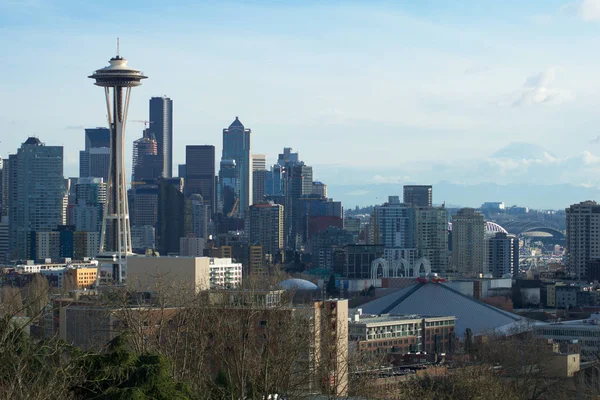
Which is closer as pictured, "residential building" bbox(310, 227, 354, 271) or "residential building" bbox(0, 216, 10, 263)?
"residential building" bbox(310, 227, 354, 271)

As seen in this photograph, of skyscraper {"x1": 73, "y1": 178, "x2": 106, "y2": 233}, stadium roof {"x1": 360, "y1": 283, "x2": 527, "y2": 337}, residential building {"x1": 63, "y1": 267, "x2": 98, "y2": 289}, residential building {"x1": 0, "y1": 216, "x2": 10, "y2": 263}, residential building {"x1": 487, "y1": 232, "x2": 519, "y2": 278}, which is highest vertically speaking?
skyscraper {"x1": 73, "y1": 178, "x2": 106, "y2": 233}

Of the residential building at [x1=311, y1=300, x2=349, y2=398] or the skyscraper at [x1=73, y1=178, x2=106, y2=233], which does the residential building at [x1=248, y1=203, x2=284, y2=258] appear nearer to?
the skyscraper at [x1=73, y1=178, x2=106, y2=233]

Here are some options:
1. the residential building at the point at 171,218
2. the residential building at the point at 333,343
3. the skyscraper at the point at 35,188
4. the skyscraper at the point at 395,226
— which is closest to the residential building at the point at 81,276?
the skyscraper at the point at 395,226

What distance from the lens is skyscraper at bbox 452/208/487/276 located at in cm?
16062

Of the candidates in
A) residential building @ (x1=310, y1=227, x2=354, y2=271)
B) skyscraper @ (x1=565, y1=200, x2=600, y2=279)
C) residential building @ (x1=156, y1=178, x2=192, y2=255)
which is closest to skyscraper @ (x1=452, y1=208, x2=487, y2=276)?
residential building @ (x1=310, y1=227, x2=354, y2=271)

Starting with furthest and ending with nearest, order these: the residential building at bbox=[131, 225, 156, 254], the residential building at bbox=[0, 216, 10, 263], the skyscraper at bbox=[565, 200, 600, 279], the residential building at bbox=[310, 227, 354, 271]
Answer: the residential building at bbox=[131, 225, 156, 254], the residential building at bbox=[0, 216, 10, 263], the residential building at bbox=[310, 227, 354, 271], the skyscraper at bbox=[565, 200, 600, 279]

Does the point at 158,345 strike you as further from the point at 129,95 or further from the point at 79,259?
the point at 79,259

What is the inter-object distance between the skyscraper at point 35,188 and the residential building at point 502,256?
5286 cm

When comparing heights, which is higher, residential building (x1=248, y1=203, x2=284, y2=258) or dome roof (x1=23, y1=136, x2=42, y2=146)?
dome roof (x1=23, y1=136, x2=42, y2=146)

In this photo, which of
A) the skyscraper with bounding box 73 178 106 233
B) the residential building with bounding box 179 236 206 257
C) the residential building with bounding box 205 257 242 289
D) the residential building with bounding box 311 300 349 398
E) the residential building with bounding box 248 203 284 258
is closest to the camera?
the residential building with bounding box 311 300 349 398

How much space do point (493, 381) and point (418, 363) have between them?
18.4 meters

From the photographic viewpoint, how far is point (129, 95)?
290 ft

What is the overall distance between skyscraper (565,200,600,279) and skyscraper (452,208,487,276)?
62.6 ft

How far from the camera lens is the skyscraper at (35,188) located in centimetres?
17575
